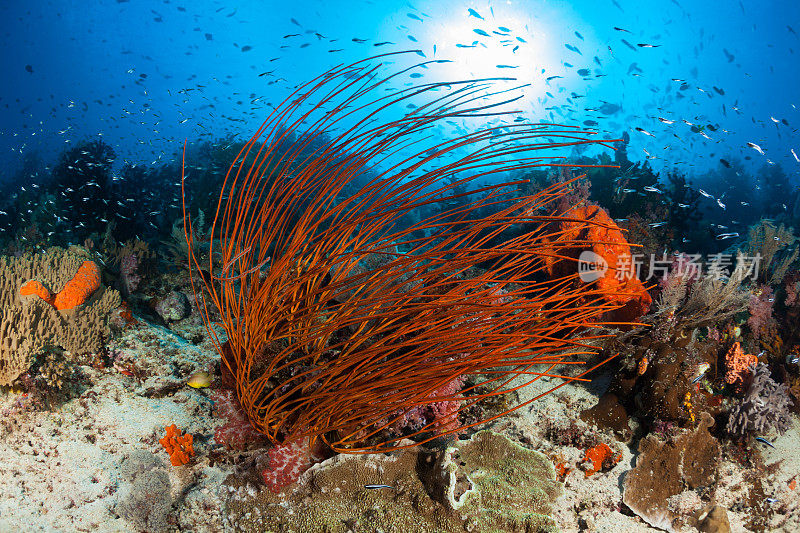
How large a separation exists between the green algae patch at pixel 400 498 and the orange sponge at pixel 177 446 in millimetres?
415

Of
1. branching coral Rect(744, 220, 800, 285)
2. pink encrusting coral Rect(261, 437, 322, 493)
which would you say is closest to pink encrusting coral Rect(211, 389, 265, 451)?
pink encrusting coral Rect(261, 437, 322, 493)

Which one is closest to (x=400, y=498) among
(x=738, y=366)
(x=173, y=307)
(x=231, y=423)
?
(x=231, y=423)

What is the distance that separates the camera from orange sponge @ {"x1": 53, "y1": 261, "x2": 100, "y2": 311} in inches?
151

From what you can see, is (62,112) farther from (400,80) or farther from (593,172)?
(593,172)

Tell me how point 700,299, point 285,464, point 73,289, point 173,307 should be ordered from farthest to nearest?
point 173,307 < point 700,299 < point 73,289 < point 285,464

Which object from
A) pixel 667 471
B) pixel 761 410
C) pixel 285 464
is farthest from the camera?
pixel 761 410

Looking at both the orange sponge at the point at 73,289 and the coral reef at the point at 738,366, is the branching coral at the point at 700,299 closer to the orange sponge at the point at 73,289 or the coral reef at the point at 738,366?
the coral reef at the point at 738,366

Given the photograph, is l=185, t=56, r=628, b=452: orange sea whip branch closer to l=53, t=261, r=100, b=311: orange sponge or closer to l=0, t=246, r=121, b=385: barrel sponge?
l=0, t=246, r=121, b=385: barrel sponge

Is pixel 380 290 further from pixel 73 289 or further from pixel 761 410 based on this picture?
pixel 761 410

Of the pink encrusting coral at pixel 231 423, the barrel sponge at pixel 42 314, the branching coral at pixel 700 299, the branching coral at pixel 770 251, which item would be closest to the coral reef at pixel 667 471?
the branching coral at pixel 700 299

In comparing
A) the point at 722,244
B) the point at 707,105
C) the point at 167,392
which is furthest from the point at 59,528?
the point at 707,105

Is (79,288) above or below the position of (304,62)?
below

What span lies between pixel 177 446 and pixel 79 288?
8.83 ft

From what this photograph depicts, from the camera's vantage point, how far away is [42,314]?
3426mm
